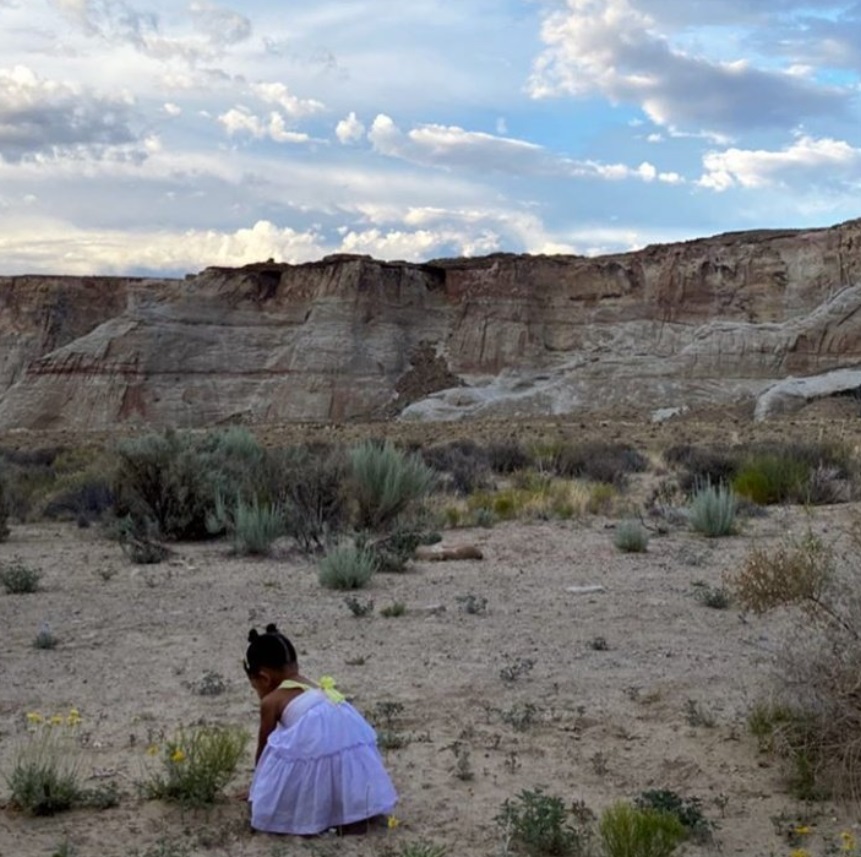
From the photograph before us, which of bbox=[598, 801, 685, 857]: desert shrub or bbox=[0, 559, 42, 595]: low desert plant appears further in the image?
bbox=[0, 559, 42, 595]: low desert plant

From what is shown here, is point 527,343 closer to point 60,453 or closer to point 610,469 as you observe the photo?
point 60,453

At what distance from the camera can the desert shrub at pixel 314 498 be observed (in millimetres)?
12711

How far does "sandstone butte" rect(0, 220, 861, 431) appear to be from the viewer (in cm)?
6450

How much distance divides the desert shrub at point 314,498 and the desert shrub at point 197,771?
281 inches

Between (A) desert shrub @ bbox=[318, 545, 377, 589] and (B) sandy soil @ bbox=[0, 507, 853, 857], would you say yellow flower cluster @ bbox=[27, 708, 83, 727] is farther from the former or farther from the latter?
(A) desert shrub @ bbox=[318, 545, 377, 589]

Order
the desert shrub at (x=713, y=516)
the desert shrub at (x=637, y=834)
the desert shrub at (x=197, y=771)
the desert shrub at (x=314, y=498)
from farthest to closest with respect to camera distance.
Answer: the desert shrub at (x=713, y=516), the desert shrub at (x=314, y=498), the desert shrub at (x=197, y=771), the desert shrub at (x=637, y=834)

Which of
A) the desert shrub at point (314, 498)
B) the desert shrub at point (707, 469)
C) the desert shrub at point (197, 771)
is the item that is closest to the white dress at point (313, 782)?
the desert shrub at point (197, 771)

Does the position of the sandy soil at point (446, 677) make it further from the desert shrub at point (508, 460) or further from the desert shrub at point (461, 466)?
the desert shrub at point (508, 460)

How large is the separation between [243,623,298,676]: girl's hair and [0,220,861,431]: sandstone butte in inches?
2159

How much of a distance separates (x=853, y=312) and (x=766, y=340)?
13.1 feet

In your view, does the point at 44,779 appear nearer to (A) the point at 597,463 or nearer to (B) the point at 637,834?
(B) the point at 637,834

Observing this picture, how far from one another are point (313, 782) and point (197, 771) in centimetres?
57

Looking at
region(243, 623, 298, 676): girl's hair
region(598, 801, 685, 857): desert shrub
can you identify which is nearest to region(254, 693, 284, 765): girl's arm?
region(243, 623, 298, 676): girl's hair

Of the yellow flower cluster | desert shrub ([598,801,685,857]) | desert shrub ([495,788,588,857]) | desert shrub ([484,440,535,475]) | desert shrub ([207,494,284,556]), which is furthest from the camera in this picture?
desert shrub ([484,440,535,475])
